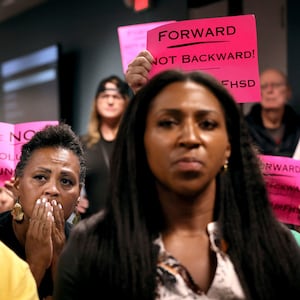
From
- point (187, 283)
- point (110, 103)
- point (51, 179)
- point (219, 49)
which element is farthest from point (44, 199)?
point (110, 103)

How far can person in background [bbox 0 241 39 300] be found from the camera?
1406mm

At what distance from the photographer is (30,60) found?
6.07 meters

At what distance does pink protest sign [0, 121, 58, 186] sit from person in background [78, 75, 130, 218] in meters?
1.22

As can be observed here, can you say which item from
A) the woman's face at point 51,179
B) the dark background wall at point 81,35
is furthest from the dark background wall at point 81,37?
the woman's face at point 51,179

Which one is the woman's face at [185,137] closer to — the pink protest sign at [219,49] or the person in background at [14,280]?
the person in background at [14,280]

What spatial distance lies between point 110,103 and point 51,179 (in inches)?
79.5

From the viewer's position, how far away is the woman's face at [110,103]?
3.96 m

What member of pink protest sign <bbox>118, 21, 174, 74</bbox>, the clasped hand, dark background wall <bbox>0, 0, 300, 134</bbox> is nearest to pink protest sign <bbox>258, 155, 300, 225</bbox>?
pink protest sign <bbox>118, 21, 174, 74</bbox>

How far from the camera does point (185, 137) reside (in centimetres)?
128

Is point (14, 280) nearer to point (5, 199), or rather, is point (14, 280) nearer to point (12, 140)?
point (12, 140)

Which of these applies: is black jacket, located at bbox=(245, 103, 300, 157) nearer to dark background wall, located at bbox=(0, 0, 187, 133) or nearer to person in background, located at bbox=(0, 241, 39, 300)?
dark background wall, located at bbox=(0, 0, 187, 133)

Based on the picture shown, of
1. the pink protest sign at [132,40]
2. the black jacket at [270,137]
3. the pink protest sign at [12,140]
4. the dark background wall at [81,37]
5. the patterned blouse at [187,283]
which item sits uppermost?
the dark background wall at [81,37]

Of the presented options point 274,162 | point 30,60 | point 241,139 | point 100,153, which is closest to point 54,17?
point 30,60

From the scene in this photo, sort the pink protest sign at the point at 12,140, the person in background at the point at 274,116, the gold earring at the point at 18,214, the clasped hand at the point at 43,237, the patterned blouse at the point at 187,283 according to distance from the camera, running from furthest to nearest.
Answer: the person in background at the point at 274,116 → the pink protest sign at the point at 12,140 → the gold earring at the point at 18,214 → the clasped hand at the point at 43,237 → the patterned blouse at the point at 187,283
